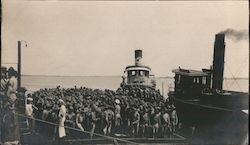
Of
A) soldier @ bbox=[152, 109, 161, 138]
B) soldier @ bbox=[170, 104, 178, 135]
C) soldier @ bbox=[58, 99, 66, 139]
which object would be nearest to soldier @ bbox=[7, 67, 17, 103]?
soldier @ bbox=[58, 99, 66, 139]

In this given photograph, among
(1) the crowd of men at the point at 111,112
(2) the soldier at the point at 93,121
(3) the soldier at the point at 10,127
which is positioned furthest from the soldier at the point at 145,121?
(3) the soldier at the point at 10,127

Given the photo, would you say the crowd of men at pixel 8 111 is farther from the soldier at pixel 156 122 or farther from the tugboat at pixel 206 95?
the tugboat at pixel 206 95

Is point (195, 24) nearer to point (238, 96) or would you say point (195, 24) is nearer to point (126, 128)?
point (238, 96)

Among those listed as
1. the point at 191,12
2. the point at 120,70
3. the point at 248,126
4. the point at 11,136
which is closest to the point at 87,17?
the point at 120,70

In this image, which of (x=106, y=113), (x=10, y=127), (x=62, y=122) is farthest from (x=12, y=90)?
(x=106, y=113)

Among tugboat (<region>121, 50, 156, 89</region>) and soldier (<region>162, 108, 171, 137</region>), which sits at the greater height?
tugboat (<region>121, 50, 156, 89</region>)

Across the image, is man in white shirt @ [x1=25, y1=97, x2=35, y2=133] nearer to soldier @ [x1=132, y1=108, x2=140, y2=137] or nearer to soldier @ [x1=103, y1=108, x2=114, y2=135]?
soldier @ [x1=103, y1=108, x2=114, y2=135]

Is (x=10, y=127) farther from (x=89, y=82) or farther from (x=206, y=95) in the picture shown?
(x=206, y=95)
